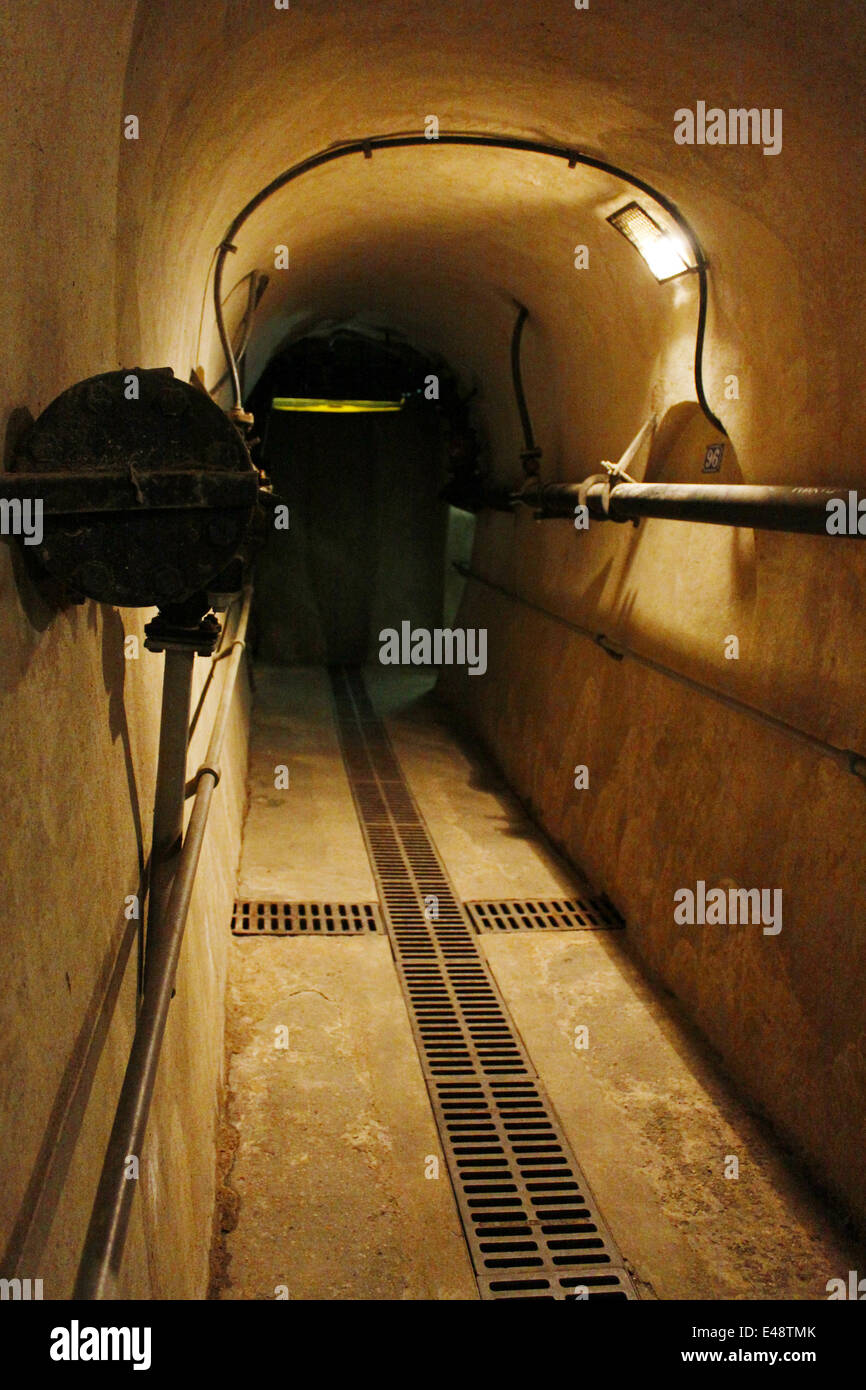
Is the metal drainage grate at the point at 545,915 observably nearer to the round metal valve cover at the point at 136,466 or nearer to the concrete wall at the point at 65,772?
the concrete wall at the point at 65,772

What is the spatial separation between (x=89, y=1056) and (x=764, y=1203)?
2809 millimetres

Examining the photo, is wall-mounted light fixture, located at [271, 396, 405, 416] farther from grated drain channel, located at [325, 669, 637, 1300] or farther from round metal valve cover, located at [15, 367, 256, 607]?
round metal valve cover, located at [15, 367, 256, 607]

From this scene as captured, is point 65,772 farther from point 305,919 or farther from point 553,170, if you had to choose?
point 553,170

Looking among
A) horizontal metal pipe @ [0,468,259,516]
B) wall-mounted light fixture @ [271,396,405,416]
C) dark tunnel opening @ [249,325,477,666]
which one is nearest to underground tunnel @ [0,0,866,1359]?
horizontal metal pipe @ [0,468,259,516]

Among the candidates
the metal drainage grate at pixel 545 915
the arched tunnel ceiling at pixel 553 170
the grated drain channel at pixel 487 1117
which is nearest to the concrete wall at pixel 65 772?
the arched tunnel ceiling at pixel 553 170

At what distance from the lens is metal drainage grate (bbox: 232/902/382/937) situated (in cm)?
538

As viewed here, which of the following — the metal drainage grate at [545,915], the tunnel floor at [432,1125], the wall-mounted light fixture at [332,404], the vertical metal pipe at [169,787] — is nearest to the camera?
the vertical metal pipe at [169,787]

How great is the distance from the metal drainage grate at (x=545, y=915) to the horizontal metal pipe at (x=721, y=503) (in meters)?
2.25

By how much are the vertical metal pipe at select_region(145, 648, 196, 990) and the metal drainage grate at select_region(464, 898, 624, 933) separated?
3.31 meters

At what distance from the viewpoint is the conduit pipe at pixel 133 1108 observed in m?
1.47

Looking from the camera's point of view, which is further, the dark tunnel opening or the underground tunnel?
the dark tunnel opening

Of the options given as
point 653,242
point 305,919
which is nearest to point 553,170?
point 653,242

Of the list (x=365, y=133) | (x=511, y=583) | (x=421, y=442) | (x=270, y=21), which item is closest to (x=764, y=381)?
(x=365, y=133)

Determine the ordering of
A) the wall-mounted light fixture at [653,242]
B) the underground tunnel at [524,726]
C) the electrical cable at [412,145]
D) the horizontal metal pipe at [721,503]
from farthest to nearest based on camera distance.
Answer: the wall-mounted light fixture at [653,242] → the electrical cable at [412,145] → the horizontal metal pipe at [721,503] → the underground tunnel at [524,726]
